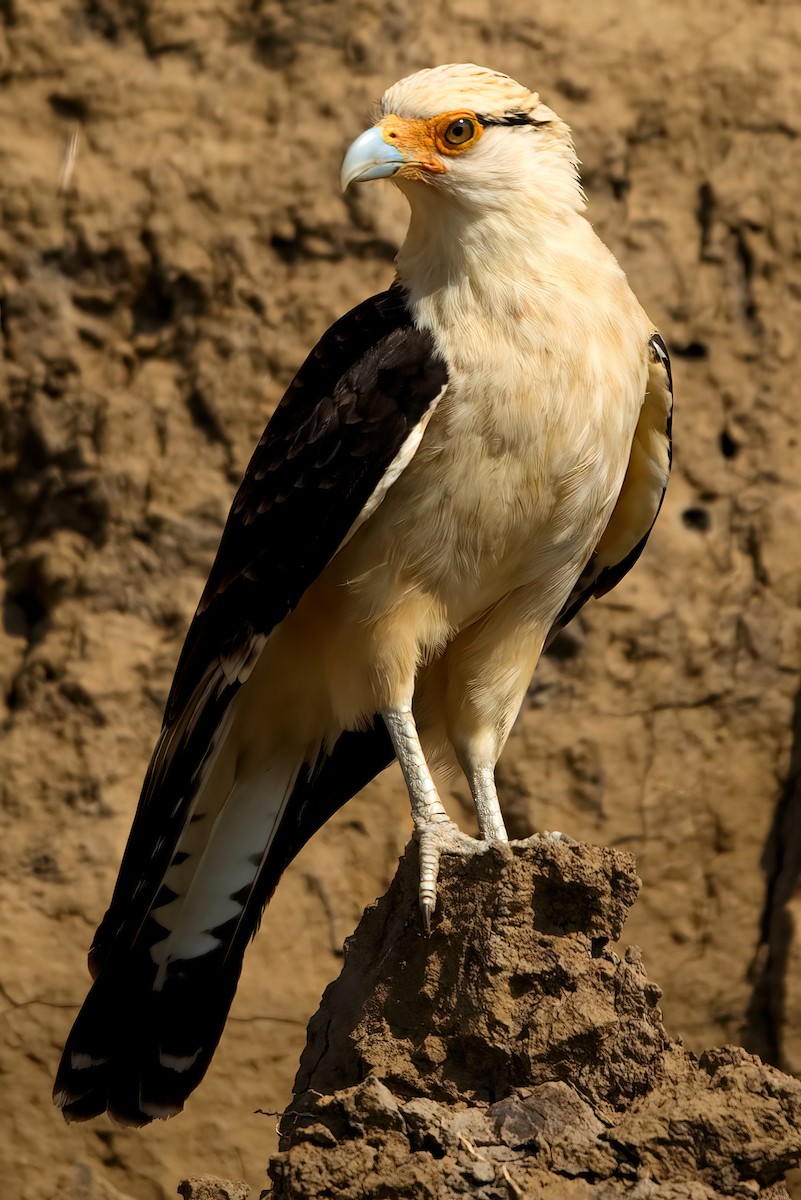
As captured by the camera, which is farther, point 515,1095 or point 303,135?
point 303,135

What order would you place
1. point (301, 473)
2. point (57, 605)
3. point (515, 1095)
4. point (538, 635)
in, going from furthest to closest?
1. point (57, 605)
2. point (538, 635)
3. point (301, 473)
4. point (515, 1095)

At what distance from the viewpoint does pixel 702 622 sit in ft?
23.5

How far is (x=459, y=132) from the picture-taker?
14.5ft

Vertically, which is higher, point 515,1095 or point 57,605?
point 57,605

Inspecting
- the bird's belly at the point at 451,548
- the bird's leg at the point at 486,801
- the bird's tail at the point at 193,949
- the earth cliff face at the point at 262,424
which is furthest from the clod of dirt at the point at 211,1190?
the earth cliff face at the point at 262,424

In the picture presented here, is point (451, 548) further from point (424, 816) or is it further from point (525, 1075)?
point (525, 1075)

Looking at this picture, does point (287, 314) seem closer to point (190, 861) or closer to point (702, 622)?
point (702, 622)

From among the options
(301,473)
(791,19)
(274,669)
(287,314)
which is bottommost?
(274,669)

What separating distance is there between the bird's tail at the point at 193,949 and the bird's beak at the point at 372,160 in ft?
5.16

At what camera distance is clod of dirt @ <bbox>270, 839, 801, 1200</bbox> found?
3328 millimetres

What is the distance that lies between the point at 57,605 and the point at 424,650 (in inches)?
116

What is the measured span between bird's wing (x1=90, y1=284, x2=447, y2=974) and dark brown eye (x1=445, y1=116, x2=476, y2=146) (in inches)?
17.3

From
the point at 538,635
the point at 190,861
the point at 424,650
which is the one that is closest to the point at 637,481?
the point at 538,635

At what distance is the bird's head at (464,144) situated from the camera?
4375 mm
